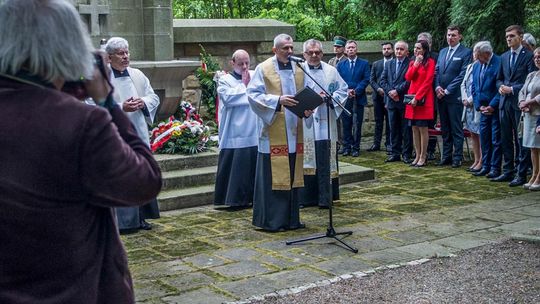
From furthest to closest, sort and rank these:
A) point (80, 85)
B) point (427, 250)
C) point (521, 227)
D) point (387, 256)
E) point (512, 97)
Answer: point (512, 97)
point (521, 227)
point (427, 250)
point (387, 256)
point (80, 85)

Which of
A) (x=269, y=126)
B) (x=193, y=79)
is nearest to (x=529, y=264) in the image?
(x=269, y=126)

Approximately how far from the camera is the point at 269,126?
26.2 ft

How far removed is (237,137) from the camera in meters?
9.23

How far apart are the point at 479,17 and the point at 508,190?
3884 millimetres

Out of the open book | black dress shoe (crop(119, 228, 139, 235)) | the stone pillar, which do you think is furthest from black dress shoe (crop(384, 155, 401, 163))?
black dress shoe (crop(119, 228, 139, 235))

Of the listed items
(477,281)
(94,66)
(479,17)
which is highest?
(479,17)

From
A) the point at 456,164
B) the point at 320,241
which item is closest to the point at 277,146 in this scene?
the point at 320,241

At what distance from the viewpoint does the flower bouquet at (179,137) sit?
396 inches

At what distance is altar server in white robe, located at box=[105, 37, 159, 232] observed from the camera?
7.84m

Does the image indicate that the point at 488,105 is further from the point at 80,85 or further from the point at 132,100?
the point at 80,85

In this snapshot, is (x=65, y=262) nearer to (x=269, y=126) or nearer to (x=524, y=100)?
(x=269, y=126)

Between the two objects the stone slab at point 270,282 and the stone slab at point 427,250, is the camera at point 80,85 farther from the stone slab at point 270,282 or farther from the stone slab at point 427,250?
the stone slab at point 427,250

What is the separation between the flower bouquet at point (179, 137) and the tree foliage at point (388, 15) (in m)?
5.31

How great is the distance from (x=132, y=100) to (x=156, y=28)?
121 inches
